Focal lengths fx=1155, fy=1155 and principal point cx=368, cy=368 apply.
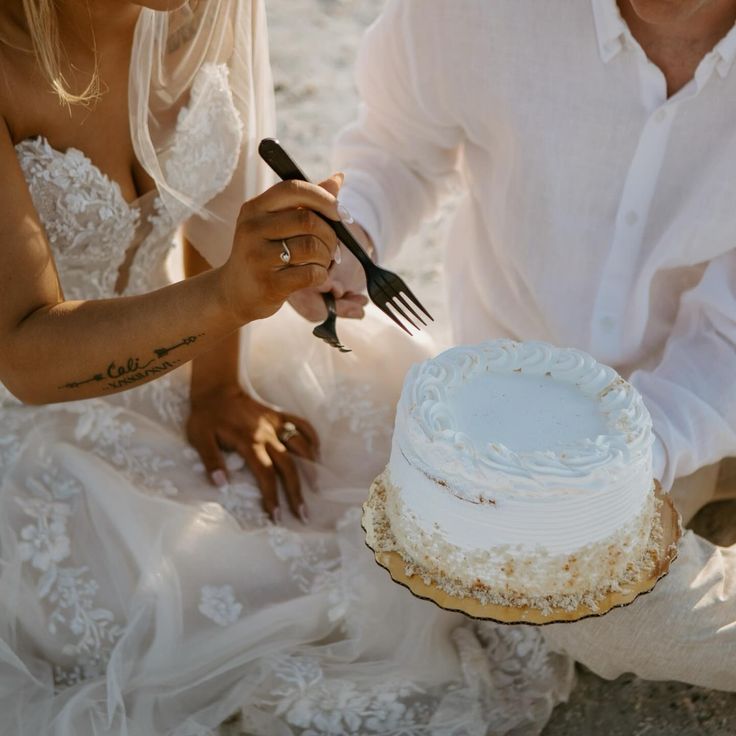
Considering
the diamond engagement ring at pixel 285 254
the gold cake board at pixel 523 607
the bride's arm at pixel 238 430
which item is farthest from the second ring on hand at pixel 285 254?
the bride's arm at pixel 238 430

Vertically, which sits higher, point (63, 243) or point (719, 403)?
point (63, 243)

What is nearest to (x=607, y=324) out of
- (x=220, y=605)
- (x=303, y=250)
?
(x=303, y=250)

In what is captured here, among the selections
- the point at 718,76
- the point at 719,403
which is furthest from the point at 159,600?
the point at 718,76

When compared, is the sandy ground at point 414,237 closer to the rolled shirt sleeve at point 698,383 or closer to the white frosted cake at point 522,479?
the rolled shirt sleeve at point 698,383

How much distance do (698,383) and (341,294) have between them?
59 centimetres

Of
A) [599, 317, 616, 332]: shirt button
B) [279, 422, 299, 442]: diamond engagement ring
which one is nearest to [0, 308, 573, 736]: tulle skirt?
[279, 422, 299, 442]: diamond engagement ring

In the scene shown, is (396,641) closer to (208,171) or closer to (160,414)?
(160,414)

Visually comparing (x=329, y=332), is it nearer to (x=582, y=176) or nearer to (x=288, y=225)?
(x=288, y=225)

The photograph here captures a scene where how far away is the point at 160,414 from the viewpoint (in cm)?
200

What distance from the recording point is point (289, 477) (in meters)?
1.95

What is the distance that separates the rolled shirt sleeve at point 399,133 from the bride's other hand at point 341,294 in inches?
8.2

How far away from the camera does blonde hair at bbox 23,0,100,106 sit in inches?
63.4

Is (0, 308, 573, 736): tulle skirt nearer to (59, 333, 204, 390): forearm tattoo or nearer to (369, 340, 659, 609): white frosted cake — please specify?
(59, 333, 204, 390): forearm tattoo

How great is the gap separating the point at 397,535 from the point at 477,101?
799mm
